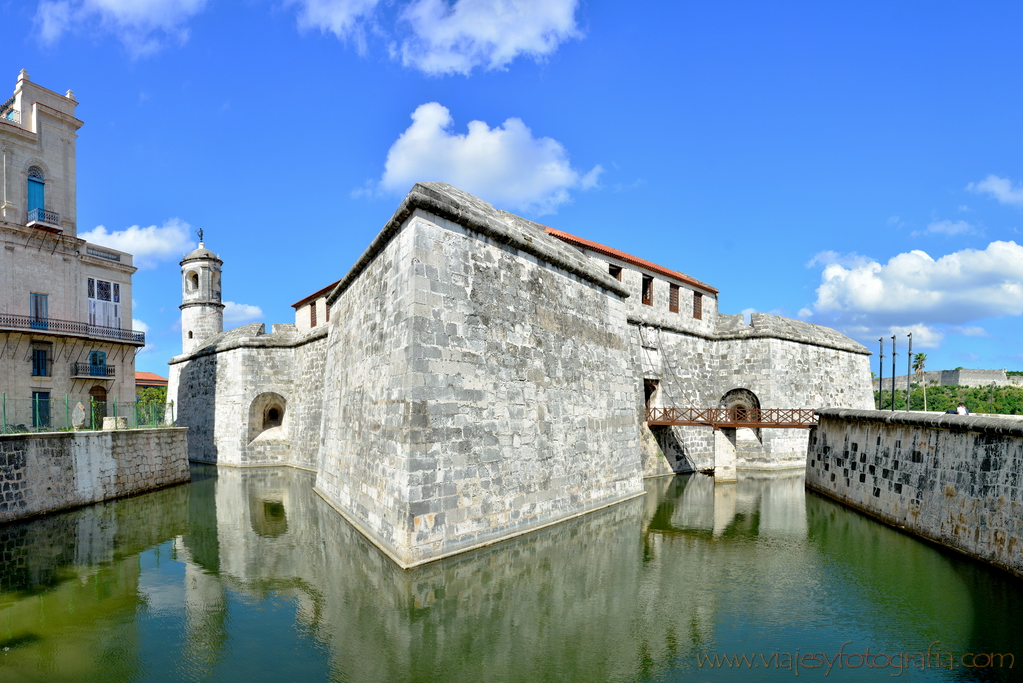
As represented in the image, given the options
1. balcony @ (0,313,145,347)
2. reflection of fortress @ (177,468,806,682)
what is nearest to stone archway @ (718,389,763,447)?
reflection of fortress @ (177,468,806,682)

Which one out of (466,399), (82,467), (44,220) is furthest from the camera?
(44,220)

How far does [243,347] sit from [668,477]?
1793cm

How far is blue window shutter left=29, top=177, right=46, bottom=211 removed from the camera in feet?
59.3

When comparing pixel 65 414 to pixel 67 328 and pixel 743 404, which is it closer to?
pixel 67 328

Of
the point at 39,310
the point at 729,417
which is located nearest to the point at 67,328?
the point at 39,310

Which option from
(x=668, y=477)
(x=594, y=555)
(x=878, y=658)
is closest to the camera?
(x=878, y=658)

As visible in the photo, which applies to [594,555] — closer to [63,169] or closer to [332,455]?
[332,455]

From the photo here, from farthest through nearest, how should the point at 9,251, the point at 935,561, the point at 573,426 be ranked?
the point at 9,251, the point at 573,426, the point at 935,561

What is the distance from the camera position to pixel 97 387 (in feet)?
65.4

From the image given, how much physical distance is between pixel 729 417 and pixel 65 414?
22.3 metres

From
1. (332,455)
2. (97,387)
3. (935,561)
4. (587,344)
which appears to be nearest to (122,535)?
(332,455)

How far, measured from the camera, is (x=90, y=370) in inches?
758

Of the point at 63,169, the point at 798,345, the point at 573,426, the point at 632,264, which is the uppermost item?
the point at 63,169

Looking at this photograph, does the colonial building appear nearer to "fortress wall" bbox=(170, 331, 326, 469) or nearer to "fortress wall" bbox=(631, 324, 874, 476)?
"fortress wall" bbox=(170, 331, 326, 469)
